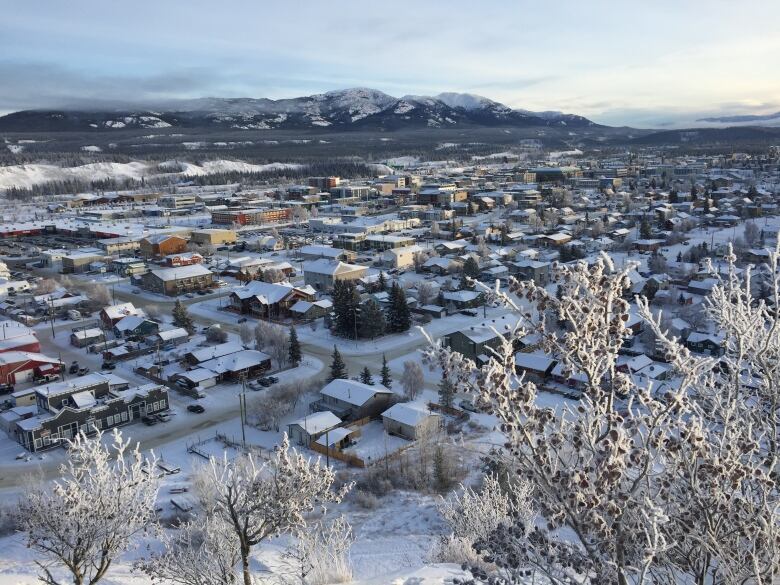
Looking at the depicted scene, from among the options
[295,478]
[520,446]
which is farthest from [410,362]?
[520,446]

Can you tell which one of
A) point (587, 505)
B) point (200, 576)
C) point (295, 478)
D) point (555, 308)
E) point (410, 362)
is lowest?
point (410, 362)

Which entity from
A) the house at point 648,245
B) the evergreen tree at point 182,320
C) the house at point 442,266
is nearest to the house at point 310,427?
the evergreen tree at point 182,320

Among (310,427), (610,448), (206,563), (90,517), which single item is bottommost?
(310,427)

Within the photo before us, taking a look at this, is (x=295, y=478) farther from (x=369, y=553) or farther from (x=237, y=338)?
(x=237, y=338)

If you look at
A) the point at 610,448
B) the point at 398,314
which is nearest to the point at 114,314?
the point at 398,314

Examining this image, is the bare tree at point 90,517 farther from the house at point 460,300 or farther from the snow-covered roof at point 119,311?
the house at point 460,300

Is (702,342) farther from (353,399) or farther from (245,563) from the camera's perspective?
(245,563)
